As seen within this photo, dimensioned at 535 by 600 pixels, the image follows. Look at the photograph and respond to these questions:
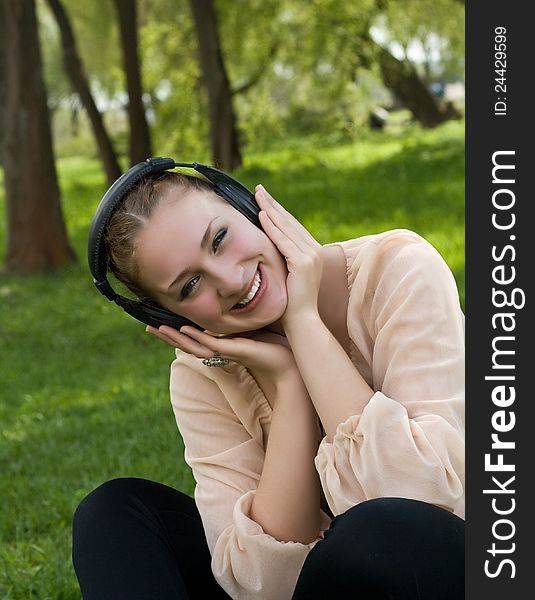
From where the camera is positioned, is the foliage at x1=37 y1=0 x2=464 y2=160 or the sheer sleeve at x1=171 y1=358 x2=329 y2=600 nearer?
the sheer sleeve at x1=171 y1=358 x2=329 y2=600

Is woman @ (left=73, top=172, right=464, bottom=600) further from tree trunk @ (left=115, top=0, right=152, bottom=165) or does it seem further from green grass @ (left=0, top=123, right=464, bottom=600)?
tree trunk @ (left=115, top=0, right=152, bottom=165)

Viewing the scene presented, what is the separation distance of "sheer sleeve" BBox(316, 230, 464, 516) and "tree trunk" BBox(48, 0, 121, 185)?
1038 centimetres

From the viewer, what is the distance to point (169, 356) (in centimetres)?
713

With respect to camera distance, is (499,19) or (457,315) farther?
(457,315)

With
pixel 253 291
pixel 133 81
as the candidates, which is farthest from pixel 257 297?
pixel 133 81

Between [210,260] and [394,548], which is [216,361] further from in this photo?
[394,548]

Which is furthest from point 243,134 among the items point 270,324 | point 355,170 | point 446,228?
point 270,324

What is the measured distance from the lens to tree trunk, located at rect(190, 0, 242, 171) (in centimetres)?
1383

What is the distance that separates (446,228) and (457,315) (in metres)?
7.00

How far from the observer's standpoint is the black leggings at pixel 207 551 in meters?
2.14

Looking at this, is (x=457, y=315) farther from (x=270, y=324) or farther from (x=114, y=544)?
(x=114, y=544)

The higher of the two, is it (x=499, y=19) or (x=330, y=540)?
(x=499, y=19)

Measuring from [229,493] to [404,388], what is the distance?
1.71ft

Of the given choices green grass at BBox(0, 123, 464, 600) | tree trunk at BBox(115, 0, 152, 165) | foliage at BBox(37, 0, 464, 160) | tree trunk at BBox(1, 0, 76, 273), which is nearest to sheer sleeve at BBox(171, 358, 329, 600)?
green grass at BBox(0, 123, 464, 600)
